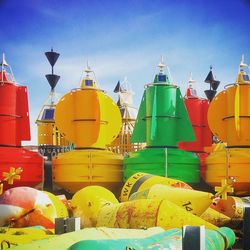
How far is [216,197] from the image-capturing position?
4445 mm

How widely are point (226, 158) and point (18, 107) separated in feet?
12.9

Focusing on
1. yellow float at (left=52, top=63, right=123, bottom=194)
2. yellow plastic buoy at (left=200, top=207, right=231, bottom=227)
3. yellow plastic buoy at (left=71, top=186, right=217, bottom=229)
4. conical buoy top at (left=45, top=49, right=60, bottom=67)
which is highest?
conical buoy top at (left=45, top=49, right=60, bottom=67)

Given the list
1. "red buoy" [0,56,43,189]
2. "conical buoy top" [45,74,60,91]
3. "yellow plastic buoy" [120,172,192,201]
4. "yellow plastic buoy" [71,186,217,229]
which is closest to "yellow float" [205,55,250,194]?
"yellow plastic buoy" [120,172,192,201]

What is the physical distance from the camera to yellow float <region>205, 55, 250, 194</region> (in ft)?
23.9

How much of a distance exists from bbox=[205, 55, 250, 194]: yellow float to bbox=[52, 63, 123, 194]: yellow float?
1.83 m

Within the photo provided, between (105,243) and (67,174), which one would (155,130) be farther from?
(105,243)

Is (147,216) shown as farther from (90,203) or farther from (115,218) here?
(90,203)

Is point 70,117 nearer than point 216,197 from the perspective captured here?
No

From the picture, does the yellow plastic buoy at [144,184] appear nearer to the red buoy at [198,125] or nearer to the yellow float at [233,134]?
the yellow float at [233,134]

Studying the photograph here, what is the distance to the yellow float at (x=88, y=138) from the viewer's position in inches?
299

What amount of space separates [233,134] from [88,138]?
9.04ft

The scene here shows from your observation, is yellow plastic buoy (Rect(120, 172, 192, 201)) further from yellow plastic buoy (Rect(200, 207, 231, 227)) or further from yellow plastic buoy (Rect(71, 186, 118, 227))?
yellow plastic buoy (Rect(200, 207, 231, 227))

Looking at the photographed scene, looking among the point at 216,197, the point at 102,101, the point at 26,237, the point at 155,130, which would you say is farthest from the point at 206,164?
the point at 26,237

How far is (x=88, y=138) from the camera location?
7.89 metres
